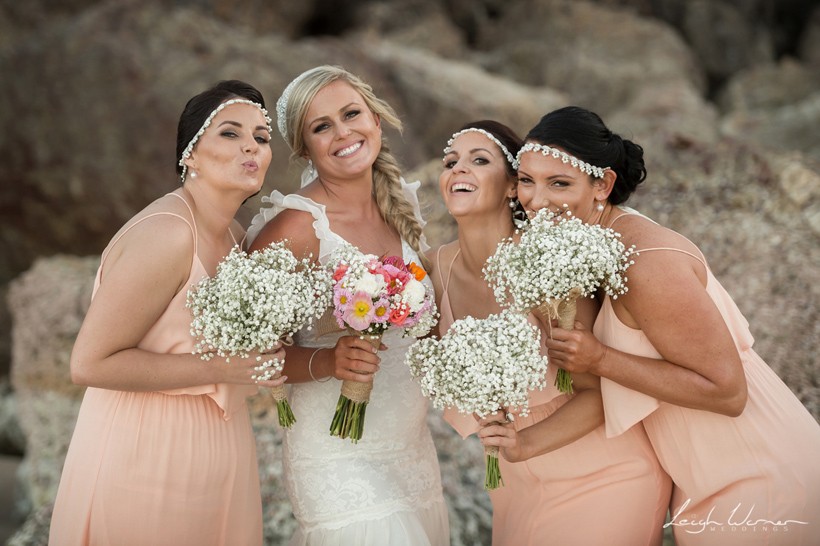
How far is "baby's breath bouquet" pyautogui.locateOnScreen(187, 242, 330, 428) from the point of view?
3742 mm

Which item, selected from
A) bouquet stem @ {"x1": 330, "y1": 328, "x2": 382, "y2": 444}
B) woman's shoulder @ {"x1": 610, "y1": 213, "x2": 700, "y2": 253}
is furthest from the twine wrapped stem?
bouquet stem @ {"x1": 330, "y1": 328, "x2": 382, "y2": 444}

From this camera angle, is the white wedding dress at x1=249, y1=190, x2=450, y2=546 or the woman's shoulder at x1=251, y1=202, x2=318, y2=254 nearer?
the white wedding dress at x1=249, y1=190, x2=450, y2=546

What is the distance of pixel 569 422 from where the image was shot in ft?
14.0

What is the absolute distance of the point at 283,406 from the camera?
4281 mm

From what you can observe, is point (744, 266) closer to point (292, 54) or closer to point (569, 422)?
point (569, 422)

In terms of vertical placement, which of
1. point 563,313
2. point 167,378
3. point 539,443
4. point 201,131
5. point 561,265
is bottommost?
point 539,443

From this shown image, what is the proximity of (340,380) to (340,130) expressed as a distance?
1427mm

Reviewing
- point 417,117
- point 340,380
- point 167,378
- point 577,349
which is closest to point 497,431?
point 577,349

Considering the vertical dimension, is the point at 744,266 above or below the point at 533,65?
above

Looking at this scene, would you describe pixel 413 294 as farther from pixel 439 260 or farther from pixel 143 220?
pixel 143 220

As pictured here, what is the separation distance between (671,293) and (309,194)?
7.11 ft

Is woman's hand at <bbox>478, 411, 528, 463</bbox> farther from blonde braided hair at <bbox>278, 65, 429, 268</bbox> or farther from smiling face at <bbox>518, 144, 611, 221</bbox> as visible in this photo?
blonde braided hair at <bbox>278, 65, 429, 268</bbox>

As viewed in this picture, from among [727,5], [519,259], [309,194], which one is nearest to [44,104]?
[309,194]

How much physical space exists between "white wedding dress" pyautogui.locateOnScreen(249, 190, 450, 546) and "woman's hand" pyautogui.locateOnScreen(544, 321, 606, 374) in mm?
1128
